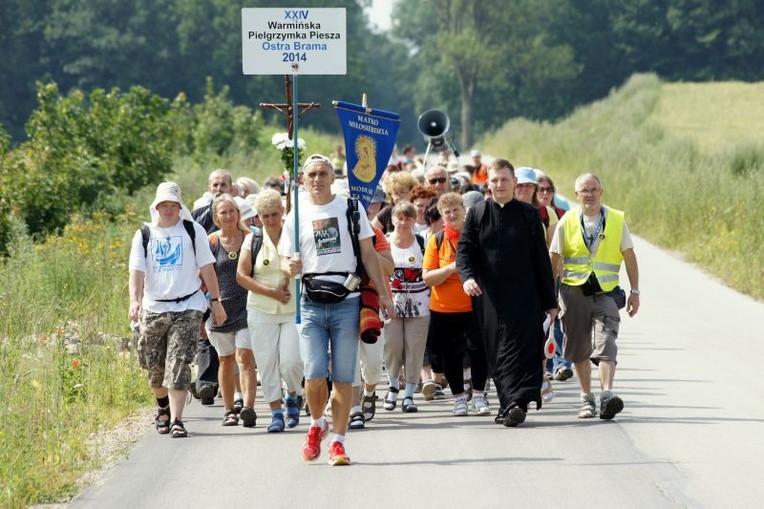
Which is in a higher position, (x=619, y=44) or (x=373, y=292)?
(x=619, y=44)

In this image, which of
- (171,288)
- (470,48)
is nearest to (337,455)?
(171,288)

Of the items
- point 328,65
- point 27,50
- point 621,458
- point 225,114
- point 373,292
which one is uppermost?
point 27,50

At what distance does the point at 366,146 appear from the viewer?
13.3m

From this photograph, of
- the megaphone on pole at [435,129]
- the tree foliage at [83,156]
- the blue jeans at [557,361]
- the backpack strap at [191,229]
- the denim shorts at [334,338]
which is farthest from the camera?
the tree foliage at [83,156]

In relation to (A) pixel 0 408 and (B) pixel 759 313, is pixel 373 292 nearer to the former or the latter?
(A) pixel 0 408

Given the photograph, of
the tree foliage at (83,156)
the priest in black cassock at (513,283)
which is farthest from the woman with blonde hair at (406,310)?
the tree foliage at (83,156)

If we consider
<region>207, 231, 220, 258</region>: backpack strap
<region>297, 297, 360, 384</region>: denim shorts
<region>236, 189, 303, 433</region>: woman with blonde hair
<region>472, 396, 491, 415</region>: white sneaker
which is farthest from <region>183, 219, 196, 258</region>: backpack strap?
<region>472, 396, 491, 415</region>: white sneaker

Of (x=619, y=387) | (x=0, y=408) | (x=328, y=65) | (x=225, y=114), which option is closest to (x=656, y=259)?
(x=619, y=387)

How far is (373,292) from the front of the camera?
10062 mm

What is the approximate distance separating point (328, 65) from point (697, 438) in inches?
149

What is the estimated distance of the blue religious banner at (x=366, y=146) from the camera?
43.2ft

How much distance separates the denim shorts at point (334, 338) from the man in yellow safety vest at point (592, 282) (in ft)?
8.23

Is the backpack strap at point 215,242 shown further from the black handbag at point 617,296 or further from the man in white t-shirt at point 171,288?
the black handbag at point 617,296

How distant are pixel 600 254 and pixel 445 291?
56.7 inches
